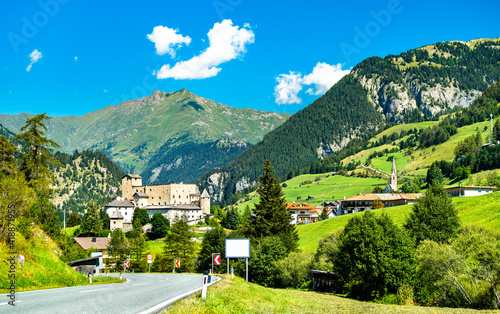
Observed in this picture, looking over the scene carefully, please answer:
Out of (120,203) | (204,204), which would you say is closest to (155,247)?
(120,203)

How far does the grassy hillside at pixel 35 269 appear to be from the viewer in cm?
1973

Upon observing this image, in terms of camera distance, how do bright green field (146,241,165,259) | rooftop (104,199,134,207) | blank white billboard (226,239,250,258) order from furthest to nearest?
1. rooftop (104,199,134,207)
2. bright green field (146,241,165,259)
3. blank white billboard (226,239,250,258)

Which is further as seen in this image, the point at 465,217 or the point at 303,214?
the point at 303,214

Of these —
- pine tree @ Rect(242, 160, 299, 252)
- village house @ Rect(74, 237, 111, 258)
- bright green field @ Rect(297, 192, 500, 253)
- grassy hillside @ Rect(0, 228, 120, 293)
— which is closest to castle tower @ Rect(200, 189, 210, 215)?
village house @ Rect(74, 237, 111, 258)

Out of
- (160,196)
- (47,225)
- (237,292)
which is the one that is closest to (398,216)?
(47,225)

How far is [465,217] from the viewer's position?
68.1 m

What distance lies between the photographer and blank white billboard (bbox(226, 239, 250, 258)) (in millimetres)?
31734

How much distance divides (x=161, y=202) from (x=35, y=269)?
171217 millimetres

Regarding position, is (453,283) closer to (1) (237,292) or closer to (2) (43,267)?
(1) (237,292)

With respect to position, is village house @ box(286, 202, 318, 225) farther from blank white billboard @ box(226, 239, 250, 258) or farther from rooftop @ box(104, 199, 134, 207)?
blank white billboard @ box(226, 239, 250, 258)

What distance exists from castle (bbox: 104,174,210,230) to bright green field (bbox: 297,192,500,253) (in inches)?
3215

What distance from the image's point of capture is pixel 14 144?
5016 centimetres

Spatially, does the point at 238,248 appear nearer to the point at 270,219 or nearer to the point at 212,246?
the point at 270,219

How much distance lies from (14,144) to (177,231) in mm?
41817
